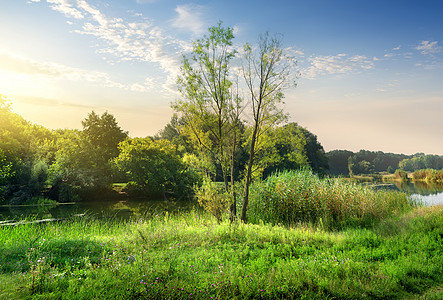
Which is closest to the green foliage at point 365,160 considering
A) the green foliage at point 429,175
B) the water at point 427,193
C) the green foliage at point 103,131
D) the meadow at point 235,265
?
the green foliage at point 429,175

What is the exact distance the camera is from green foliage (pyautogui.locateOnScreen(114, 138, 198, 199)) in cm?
2827

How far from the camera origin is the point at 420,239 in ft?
23.1

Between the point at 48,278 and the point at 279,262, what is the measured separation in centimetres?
388

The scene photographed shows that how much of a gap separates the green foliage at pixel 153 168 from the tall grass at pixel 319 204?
16.4 meters

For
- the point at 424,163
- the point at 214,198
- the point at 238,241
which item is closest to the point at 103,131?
the point at 214,198

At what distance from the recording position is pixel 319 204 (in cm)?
1063

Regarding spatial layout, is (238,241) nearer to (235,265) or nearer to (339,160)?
(235,265)

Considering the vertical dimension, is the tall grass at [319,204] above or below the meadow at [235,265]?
above

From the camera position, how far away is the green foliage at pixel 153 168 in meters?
28.3

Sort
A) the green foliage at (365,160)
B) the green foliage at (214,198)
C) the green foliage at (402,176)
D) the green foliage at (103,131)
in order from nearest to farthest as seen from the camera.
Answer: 1. the green foliage at (214,198)
2. the green foliage at (103,131)
3. the green foliage at (402,176)
4. the green foliage at (365,160)

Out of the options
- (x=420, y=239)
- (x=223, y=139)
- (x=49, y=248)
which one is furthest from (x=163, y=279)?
(x=223, y=139)

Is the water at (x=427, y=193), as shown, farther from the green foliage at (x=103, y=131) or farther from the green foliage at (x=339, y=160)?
the green foliage at (x=339, y=160)

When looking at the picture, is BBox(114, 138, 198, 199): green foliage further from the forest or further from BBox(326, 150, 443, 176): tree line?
BBox(326, 150, 443, 176): tree line

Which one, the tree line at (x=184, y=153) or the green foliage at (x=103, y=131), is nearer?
the tree line at (x=184, y=153)
